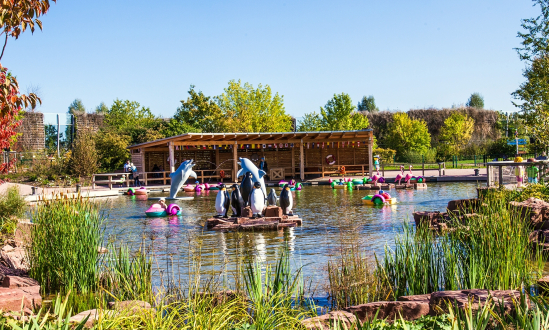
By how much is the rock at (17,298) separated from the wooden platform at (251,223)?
588 cm

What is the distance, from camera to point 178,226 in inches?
464

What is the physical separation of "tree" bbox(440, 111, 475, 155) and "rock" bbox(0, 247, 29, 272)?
31.8m

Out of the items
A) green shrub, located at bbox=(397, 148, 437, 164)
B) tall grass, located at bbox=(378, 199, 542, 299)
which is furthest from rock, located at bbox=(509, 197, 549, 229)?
green shrub, located at bbox=(397, 148, 437, 164)

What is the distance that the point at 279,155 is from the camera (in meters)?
30.1

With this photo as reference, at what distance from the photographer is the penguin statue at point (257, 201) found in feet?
38.7

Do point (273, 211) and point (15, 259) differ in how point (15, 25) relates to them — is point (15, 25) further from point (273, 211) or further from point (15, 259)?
point (273, 211)

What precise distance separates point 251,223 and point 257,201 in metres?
0.74

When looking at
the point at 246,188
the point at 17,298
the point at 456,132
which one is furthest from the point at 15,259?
the point at 456,132

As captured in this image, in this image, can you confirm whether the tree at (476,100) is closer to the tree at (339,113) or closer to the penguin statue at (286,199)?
the tree at (339,113)

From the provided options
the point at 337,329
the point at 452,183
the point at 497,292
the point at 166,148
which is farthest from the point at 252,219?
the point at 166,148

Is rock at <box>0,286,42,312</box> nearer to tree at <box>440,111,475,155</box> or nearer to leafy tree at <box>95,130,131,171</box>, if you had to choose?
leafy tree at <box>95,130,131,171</box>

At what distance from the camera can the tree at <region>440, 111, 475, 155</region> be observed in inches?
1420

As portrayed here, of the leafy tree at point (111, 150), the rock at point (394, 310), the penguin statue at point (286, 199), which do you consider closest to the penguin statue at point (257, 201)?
the penguin statue at point (286, 199)

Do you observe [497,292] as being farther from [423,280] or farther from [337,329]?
[337,329]
